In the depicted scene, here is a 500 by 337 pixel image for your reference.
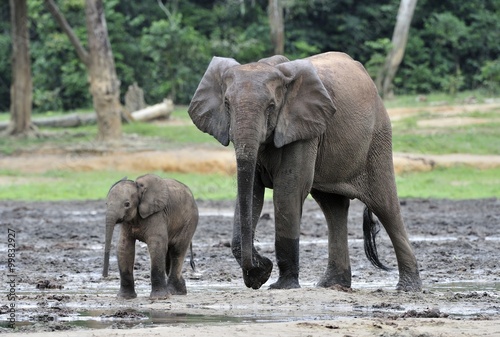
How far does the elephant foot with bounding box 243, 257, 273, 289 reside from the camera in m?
9.65

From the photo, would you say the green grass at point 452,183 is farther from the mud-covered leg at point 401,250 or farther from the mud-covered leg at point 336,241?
the mud-covered leg at point 336,241

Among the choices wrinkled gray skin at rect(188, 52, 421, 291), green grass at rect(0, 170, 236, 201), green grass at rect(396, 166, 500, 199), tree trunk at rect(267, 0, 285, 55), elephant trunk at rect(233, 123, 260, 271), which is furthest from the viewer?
tree trunk at rect(267, 0, 285, 55)

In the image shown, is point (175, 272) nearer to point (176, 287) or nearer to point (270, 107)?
point (176, 287)

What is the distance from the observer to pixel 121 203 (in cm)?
975

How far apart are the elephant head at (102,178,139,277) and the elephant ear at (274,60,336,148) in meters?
1.45

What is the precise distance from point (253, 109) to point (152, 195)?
151 centimetres

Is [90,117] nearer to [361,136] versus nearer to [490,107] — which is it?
[490,107]

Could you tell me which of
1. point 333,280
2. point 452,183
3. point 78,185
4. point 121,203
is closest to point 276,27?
point 452,183

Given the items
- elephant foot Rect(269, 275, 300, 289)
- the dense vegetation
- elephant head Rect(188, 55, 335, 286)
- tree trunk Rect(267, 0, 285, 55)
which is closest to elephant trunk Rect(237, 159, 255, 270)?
elephant head Rect(188, 55, 335, 286)

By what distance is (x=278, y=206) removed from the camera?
952 centimetres

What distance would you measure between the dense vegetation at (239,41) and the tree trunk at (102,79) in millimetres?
8774

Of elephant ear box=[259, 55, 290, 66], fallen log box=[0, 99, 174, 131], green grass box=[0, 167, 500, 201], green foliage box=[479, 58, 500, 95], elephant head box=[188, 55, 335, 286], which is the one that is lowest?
fallen log box=[0, 99, 174, 131]

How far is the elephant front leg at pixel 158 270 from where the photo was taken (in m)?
9.93

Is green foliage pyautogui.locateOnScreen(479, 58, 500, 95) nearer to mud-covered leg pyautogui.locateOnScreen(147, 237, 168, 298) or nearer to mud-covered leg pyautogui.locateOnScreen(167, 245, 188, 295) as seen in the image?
mud-covered leg pyautogui.locateOnScreen(167, 245, 188, 295)
